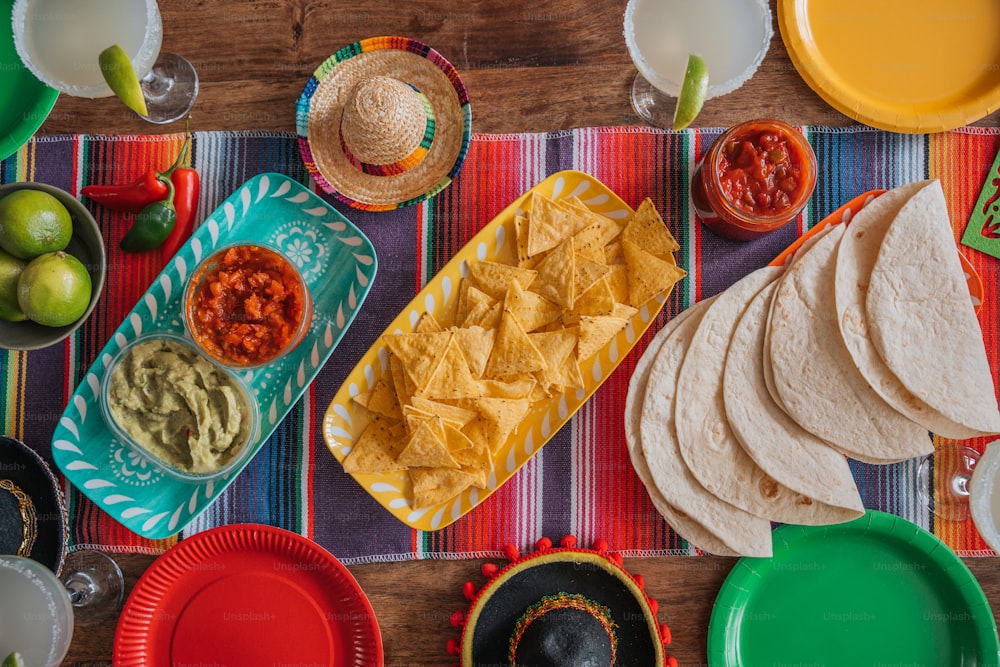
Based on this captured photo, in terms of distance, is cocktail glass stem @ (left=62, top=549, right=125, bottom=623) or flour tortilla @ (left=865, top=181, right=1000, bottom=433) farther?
cocktail glass stem @ (left=62, top=549, right=125, bottom=623)

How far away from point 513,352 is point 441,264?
47 cm

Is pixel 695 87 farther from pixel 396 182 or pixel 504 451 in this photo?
pixel 504 451

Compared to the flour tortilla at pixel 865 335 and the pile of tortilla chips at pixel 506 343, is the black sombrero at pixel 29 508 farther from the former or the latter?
the flour tortilla at pixel 865 335

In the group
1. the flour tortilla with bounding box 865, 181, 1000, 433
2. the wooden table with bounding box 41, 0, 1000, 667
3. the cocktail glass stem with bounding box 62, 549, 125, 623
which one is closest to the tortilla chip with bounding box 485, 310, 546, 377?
the wooden table with bounding box 41, 0, 1000, 667

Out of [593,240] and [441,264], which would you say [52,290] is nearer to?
[441,264]

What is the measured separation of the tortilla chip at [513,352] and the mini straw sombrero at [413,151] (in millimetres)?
526

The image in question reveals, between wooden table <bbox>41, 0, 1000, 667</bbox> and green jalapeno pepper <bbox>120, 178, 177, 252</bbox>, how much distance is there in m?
0.32

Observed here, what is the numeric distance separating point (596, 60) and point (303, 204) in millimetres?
1143

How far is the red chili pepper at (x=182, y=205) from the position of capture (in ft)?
8.25

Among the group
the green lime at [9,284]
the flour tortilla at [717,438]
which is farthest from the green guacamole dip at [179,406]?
the flour tortilla at [717,438]

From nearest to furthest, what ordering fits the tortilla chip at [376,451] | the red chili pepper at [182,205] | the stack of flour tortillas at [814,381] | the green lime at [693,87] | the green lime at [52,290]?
the green lime at [693,87], the green lime at [52,290], the stack of flour tortillas at [814,381], the tortilla chip at [376,451], the red chili pepper at [182,205]

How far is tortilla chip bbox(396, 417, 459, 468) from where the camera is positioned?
2281 mm

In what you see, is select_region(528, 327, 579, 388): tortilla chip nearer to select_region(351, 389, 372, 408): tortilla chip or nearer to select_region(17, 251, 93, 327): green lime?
select_region(351, 389, 372, 408): tortilla chip

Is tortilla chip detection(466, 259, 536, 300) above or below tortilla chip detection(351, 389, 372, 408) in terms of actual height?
above
